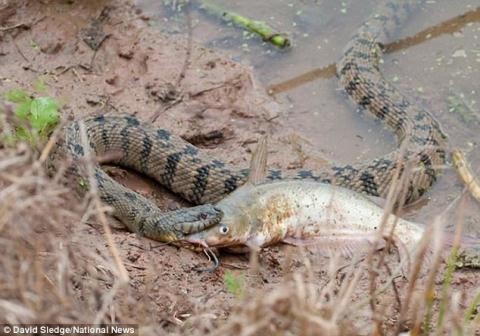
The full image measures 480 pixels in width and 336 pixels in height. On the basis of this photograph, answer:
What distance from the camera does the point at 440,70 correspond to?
972 centimetres

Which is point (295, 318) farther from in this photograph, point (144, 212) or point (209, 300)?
point (144, 212)

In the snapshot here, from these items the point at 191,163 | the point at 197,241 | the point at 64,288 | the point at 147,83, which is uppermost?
the point at 64,288

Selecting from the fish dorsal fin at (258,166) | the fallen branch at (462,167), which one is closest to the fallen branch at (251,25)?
the fallen branch at (462,167)

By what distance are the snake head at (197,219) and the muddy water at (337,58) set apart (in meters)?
2.29

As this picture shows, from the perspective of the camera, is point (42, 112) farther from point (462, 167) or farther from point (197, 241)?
point (462, 167)

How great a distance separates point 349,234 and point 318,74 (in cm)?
341

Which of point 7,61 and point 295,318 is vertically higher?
point 295,318

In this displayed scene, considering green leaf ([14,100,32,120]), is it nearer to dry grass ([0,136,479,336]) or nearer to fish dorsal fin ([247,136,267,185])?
fish dorsal fin ([247,136,267,185])

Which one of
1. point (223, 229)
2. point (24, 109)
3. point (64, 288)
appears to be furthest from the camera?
point (24, 109)

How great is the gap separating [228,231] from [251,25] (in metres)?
4.12

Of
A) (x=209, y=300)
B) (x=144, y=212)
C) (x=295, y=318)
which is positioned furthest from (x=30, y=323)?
(x=144, y=212)

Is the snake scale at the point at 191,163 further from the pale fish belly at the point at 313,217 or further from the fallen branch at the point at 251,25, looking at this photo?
the fallen branch at the point at 251,25

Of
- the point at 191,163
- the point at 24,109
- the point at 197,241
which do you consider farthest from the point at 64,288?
the point at 191,163

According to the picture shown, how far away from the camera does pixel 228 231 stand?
6.56 metres
